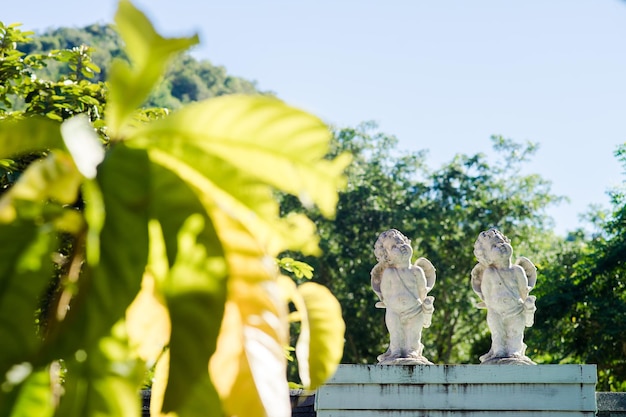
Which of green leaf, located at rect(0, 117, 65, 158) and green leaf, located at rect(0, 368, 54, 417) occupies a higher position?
green leaf, located at rect(0, 117, 65, 158)

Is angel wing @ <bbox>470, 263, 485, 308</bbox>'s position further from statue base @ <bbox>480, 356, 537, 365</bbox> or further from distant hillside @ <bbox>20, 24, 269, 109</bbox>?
distant hillside @ <bbox>20, 24, 269, 109</bbox>

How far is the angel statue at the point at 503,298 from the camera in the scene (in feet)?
29.9

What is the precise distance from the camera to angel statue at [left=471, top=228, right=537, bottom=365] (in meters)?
9.11

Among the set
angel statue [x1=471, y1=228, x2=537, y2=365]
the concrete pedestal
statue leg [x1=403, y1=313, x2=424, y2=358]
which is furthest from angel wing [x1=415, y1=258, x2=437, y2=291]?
the concrete pedestal

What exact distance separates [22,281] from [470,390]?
8422 mm

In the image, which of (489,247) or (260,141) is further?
(489,247)

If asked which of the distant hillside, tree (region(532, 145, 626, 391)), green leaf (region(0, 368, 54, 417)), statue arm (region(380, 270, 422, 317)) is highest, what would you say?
the distant hillside

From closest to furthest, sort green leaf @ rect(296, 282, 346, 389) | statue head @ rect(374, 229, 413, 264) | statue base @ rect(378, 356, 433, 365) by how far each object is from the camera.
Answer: green leaf @ rect(296, 282, 346, 389) → statue base @ rect(378, 356, 433, 365) → statue head @ rect(374, 229, 413, 264)

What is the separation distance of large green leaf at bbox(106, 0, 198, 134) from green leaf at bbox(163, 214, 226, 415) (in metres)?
0.10

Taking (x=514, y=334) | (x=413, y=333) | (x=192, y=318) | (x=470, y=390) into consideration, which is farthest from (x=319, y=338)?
(x=413, y=333)

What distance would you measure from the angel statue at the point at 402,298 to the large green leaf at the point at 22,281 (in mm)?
8858

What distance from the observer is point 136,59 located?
0.52 metres

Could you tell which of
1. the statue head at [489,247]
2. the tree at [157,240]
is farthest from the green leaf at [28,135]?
the statue head at [489,247]

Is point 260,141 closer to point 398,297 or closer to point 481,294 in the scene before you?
point 398,297
